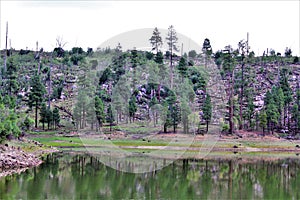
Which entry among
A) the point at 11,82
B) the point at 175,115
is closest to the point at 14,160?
the point at 175,115

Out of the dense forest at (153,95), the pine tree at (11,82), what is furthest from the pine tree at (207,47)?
the pine tree at (11,82)

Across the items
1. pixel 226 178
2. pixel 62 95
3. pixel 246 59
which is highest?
pixel 246 59

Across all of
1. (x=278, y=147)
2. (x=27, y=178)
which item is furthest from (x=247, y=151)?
(x=27, y=178)

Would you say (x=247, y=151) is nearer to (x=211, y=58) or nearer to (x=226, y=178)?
(x=226, y=178)

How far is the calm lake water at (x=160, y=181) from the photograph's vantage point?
117ft

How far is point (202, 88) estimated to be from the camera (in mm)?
99875

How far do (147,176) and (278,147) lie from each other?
34.4 metres

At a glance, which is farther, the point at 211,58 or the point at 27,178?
the point at 211,58

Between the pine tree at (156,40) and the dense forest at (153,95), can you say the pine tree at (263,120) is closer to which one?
the dense forest at (153,95)

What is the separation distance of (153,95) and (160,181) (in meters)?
56.3

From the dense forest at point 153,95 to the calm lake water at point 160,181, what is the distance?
15718 mm

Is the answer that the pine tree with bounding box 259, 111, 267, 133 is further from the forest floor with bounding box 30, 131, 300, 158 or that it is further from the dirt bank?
the dirt bank

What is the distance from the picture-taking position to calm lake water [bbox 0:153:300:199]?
1406 inches

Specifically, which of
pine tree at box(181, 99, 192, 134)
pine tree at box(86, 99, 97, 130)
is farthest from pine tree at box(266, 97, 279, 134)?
pine tree at box(86, 99, 97, 130)
